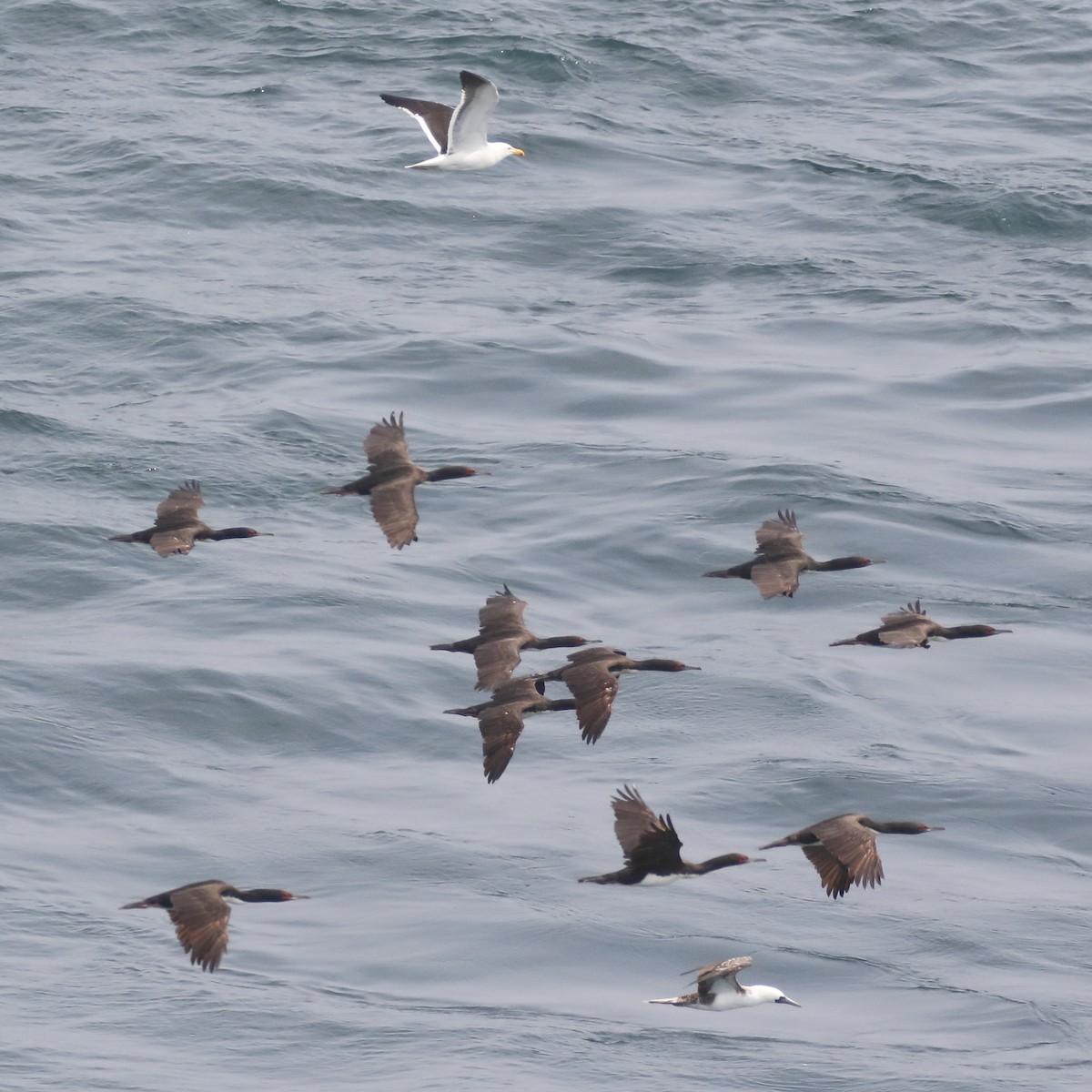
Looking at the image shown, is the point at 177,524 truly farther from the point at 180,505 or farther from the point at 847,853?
the point at 847,853

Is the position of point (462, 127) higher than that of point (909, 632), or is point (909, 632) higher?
point (462, 127)

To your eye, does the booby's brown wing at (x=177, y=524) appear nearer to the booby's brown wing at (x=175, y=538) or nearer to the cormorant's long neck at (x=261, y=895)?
the booby's brown wing at (x=175, y=538)

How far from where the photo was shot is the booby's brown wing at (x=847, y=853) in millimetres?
18797

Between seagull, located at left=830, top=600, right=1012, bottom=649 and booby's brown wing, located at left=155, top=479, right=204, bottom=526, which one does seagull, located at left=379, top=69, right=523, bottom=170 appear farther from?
seagull, located at left=830, top=600, right=1012, bottom=649

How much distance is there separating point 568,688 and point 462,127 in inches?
292

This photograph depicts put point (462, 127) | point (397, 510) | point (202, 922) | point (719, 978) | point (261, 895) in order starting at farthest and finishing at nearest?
point (462, 127) < point (719, 978) < point (397, 510) < point (261, 895) < point (202, 922)

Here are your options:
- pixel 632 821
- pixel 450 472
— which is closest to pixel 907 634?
pixel 632 821

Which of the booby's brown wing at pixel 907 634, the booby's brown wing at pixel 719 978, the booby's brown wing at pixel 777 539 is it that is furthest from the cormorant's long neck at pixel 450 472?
the booby's brown wing at pixel 719 978

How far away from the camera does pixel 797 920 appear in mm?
32562

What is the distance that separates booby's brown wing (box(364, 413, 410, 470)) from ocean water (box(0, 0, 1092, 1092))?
10484 mm

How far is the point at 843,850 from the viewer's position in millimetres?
19016

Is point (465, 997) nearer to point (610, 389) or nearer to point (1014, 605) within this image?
point (1014, 605)

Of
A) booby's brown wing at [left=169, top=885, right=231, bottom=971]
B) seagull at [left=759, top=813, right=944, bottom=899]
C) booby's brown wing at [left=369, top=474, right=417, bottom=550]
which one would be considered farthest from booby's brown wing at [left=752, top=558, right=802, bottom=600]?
booby's brown wing at [left=169, top=885, right=231, bottom=971]

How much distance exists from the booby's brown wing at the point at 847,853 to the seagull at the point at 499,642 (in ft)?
10.5
